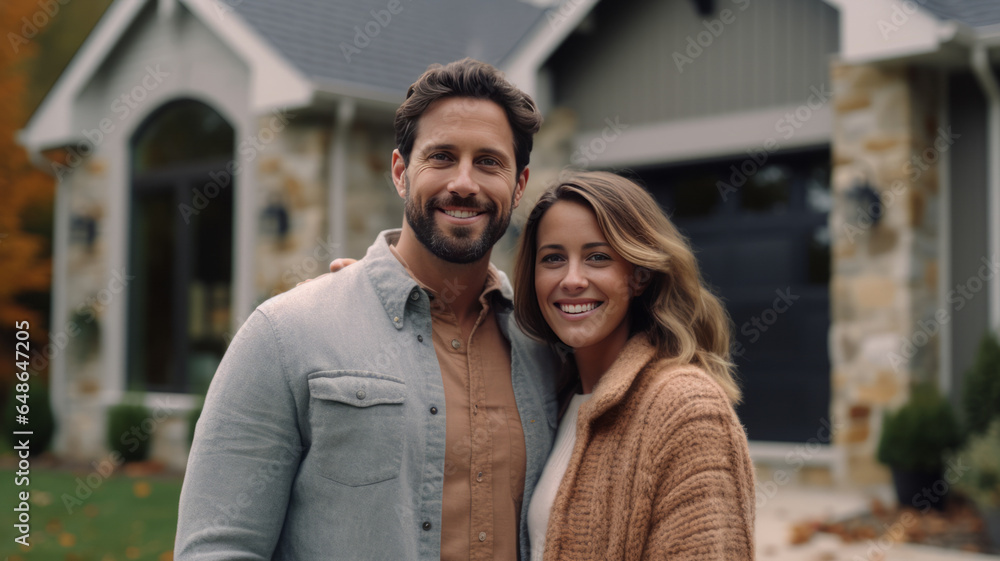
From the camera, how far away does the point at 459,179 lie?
2.17 meters

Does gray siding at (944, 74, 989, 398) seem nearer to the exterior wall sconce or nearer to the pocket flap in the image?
the exterior wall sconce

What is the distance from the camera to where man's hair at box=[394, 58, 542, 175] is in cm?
221

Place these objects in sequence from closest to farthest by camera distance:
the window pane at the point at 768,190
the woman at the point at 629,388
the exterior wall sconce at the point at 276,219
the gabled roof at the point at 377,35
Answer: the woman at the point at 629,388
the window pane at the point at 768,190
the exterior wall sconce at the point at 276,219
the gabled roof at the point at 377,35

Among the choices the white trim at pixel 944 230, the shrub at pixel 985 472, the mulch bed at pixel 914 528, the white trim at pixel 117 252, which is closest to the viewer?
the shrub at pixel 985 472

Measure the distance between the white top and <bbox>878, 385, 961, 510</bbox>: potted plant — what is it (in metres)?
4.74

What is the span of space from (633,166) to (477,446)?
263 inches

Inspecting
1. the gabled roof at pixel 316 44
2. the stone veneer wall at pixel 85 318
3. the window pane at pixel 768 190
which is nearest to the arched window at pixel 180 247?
the stone veneer wall at pixel 85 318

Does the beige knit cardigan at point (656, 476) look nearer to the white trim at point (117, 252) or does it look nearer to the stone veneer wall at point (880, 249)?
the stone veneer wall at point (880, 249)

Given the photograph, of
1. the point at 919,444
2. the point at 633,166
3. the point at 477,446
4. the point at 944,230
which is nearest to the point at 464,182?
the point at 477,446

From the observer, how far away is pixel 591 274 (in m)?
2.33

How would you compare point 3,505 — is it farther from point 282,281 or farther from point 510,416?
point 510,416

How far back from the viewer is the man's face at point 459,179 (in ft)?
7.20

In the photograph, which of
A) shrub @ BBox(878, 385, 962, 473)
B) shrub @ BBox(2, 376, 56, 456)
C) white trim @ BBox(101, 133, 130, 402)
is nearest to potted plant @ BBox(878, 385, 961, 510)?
shrub @ BBox(878, 385, 962, 473)

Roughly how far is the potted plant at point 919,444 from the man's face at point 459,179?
5.15 m
